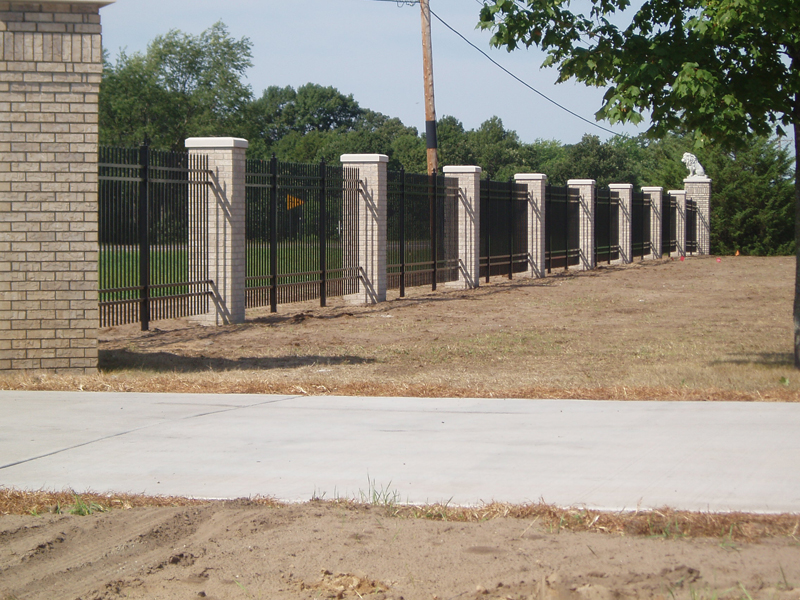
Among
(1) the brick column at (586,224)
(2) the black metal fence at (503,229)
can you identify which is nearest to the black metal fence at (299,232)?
(2) the black metal fence at (503,229)

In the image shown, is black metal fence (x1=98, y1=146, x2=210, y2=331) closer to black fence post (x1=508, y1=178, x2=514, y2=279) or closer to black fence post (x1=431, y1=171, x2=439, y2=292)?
black fence post (x1=431, y1=171, x2=439, y2=292)

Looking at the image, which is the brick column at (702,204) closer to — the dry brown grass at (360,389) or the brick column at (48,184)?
the dry brown grass at (360,389)

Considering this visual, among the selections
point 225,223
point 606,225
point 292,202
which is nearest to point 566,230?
point 606,225

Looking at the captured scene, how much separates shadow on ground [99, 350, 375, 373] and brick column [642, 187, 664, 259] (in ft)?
94.7

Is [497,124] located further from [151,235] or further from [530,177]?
[151,235]

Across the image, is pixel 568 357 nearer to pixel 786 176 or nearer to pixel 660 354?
pixel 660 354

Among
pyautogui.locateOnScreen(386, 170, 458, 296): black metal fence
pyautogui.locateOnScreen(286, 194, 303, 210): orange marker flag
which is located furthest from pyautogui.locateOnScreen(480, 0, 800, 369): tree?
pyautogui.locateOnScreen(386, 170, 458, 296): black metal fence

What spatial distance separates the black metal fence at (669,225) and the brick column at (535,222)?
41.3ft

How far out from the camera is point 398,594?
12.3 ft

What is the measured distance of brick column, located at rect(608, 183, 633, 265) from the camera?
3434 cm

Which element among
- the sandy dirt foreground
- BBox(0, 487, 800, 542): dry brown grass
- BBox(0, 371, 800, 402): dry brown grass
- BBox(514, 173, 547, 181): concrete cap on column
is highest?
BBox(514, 173, 547, 181): concrete cap on column

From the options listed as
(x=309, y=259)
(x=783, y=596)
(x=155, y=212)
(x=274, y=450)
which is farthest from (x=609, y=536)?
(x=309, y=259)

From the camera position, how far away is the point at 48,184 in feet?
30.3

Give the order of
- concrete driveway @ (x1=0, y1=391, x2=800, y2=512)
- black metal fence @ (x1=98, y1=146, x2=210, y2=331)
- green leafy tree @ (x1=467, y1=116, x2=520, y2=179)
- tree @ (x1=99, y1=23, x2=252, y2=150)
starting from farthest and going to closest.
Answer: green leafy tree @ (x1=467, y1=116, x2=520, y2=179), tree @ (x1=99, y1=23, x2=252, y2=150), black metal fence @ (x1=98, y1=146, x2=210, y2=331), concrete driveway @ (x1=0, y1=391, x2=800, y2=512)
